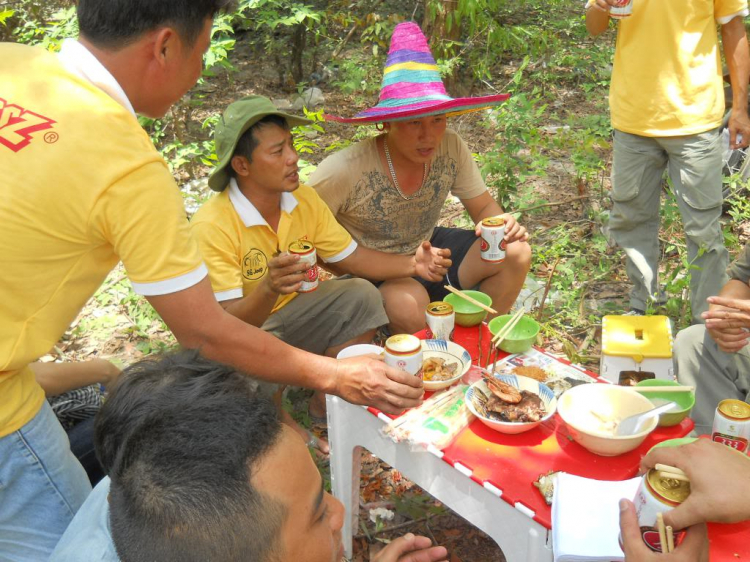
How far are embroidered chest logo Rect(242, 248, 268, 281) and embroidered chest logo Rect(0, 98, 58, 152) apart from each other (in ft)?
5.08

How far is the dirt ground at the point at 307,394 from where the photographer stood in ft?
9.08

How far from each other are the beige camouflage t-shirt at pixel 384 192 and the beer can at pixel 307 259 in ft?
2.38

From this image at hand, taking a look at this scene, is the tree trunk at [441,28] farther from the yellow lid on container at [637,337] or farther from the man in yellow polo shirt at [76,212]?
the man in yellow polo shirt at [76,212]

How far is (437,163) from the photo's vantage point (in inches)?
145

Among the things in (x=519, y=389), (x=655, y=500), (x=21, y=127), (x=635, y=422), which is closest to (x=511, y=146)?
(x=519, y=389)

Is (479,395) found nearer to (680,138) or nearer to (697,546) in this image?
(697,546)

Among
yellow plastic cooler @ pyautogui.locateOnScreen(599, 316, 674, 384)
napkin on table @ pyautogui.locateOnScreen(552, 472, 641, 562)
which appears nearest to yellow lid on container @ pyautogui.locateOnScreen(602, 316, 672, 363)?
yellow plastic cooler @ pyautogui.locateOnScreen(599, 316, 674, 384)

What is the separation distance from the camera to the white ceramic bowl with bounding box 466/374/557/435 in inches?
80.9

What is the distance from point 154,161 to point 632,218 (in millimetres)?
3179

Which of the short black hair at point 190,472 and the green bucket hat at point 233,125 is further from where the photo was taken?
the green bucket hat at point 233,125

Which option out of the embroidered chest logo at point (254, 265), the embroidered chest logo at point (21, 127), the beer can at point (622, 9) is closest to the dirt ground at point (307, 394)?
the embroidered chest logo at point (254, 265)

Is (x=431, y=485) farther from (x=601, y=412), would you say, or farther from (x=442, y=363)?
(x=601, y=412)

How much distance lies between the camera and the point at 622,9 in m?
3.51

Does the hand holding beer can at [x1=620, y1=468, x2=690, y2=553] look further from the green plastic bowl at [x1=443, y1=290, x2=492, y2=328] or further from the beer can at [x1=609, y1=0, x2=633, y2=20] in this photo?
the beer can at [x1=609, y1=0, x2=633, y2=20]
